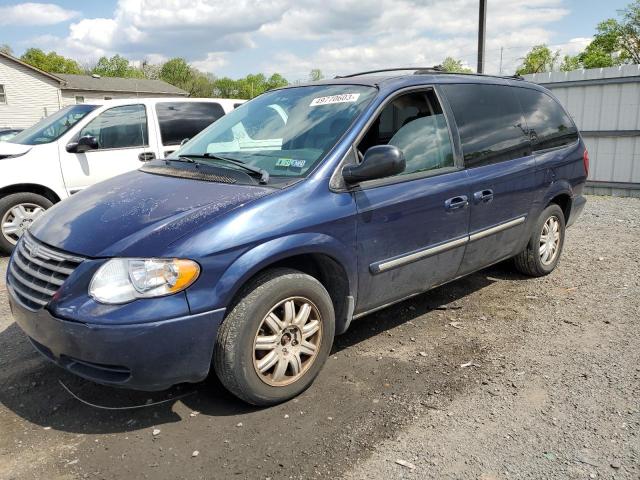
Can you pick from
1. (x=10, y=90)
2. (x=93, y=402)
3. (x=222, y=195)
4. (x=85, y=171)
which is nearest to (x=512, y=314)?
(x=222, y=195)

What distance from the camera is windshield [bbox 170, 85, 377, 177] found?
3387mm

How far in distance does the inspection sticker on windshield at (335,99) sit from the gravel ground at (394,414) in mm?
1761

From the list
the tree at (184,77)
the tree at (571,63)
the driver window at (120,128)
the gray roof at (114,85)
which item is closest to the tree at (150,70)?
the tree at (184,77)

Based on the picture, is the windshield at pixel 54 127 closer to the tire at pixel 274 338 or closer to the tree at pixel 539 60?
the tire at pixel 274 338

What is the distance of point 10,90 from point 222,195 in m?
42.4

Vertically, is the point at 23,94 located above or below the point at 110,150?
above

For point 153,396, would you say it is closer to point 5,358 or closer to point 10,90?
point 5,358

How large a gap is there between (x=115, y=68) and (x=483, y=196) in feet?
329

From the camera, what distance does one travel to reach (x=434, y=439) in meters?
2.75

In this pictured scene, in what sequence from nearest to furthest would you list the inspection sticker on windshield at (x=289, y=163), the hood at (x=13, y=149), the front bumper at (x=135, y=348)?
the front bumper at (x=135, y=348) → the inspection sticker on windshield at (x=289, y=163) → the hood at (x=13, y=149)

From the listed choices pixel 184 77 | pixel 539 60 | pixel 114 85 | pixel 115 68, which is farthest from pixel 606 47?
pixel 115 68

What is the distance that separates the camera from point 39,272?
9.42 feet

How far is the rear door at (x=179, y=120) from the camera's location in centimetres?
740

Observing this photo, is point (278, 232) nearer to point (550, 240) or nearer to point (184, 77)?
point (550, 240)
